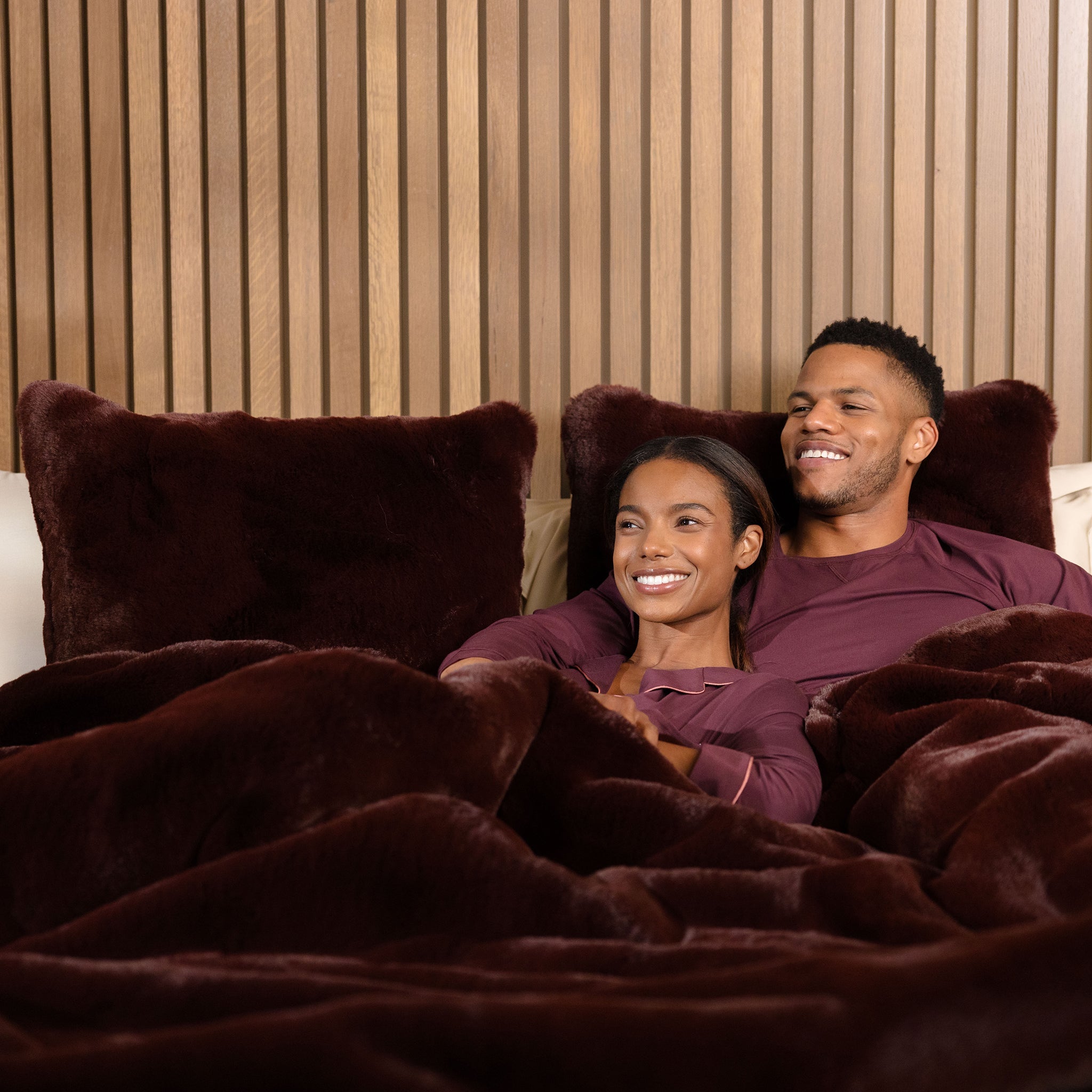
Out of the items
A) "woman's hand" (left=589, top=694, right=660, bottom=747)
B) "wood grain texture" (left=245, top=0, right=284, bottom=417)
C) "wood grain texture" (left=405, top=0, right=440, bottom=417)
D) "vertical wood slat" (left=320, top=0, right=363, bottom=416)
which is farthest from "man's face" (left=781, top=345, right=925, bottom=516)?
"wood grain texture" (left=245, top=0, right=284, bottom=417)

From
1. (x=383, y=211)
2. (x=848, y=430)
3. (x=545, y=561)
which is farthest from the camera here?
(x=383, y=211)

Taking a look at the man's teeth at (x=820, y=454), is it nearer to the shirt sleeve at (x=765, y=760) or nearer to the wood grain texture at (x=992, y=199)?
the shirt sleeve at (x=765, y=760)

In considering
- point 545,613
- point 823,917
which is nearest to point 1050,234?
point 545,613

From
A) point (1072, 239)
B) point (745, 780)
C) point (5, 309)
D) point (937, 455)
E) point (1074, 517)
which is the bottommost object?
point (745, 780)

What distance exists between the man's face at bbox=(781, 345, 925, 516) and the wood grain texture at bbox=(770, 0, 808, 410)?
0.34 meters

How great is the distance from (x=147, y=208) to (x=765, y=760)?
5.54 ft

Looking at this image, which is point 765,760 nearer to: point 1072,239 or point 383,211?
point 383,211

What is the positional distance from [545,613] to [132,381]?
1.14 m

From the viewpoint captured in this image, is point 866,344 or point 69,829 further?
point 866,344

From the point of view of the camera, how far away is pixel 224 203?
2.02m

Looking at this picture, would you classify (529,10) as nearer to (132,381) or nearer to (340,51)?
(340,51)

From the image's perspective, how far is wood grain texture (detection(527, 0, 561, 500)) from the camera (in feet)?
6.58

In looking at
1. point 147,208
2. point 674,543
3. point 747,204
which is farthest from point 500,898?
point 147,208

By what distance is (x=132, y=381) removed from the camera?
2076 mm
